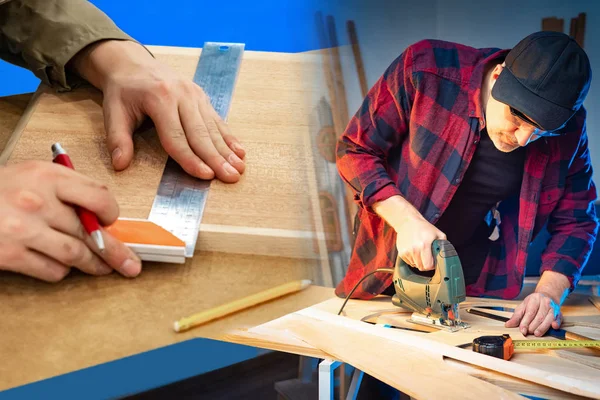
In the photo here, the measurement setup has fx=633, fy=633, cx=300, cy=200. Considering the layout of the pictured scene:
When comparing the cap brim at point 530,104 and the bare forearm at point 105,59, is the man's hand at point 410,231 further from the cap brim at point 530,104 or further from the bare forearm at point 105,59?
the bare forearm at point 105,59

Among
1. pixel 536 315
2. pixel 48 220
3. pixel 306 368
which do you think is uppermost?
pixel 48 220

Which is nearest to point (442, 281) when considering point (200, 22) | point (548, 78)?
point (548, 78)

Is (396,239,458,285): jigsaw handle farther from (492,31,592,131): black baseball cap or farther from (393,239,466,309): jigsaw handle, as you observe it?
(492,31,592,131): black baseball cap

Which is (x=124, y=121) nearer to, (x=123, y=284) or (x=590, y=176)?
(x=123, y=284)

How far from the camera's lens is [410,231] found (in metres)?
1.26

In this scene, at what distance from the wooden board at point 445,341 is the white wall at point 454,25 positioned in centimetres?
39

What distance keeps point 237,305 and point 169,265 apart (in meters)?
0.13

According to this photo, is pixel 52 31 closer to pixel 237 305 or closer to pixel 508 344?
pixel 237 305

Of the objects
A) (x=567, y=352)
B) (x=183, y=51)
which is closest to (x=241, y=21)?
(x=183, y=51)

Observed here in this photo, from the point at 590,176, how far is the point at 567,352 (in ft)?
1.22

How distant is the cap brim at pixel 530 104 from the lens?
110 centimetres

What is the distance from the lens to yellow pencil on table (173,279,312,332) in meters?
0.87

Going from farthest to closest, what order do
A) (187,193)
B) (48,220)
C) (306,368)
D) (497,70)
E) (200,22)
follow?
(200,22) < (306,368) < (497,70) < (187,193) < (48,220)

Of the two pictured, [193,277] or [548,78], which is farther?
[548,78]
